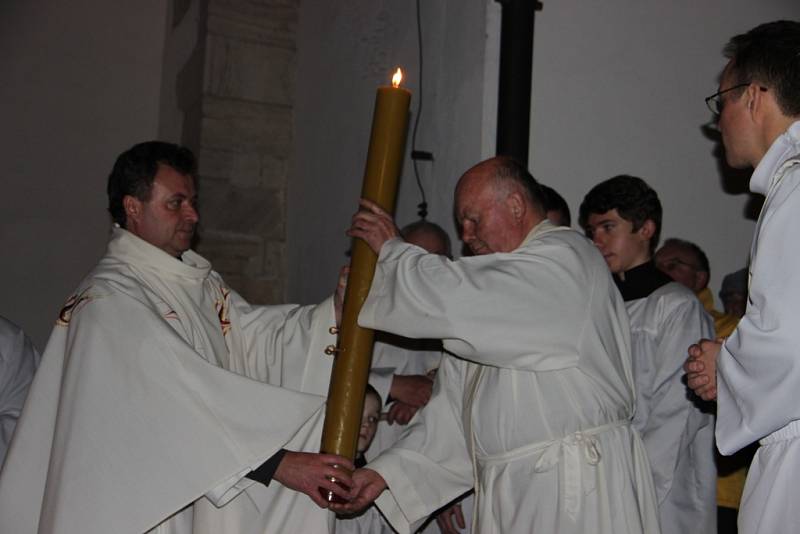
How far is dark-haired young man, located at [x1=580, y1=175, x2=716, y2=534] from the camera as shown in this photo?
4.15m

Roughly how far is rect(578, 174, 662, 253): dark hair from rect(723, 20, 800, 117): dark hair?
68.4 inches

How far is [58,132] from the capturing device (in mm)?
8727

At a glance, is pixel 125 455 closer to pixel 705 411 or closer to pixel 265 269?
pixel 705 411

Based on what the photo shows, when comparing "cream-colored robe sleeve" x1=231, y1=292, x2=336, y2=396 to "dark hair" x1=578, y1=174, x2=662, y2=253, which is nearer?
"cream-colored robe sleeve" x1=231, y1=292, x2=336, y2=396

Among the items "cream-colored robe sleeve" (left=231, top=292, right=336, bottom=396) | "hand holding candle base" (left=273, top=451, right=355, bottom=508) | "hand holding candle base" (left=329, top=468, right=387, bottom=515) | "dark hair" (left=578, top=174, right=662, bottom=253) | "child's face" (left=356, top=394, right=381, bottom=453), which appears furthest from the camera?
"dark hair" (left=578, top=174, right=662, bottom=253)

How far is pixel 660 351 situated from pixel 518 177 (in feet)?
4.26

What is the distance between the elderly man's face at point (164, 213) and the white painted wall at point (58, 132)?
16.4 feet

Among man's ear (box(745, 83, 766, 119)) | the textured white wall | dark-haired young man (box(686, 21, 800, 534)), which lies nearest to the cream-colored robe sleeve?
the textured white wall

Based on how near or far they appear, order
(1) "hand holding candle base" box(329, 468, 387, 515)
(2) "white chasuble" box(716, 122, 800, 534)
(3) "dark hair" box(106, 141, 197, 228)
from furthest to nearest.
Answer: (3) "dark hair" box(106, 141, 197, 228), (1) "hand holding candle base" box(329, 468, 387, 515), (2) "white chasuble" box(716, 122, 800, 534)

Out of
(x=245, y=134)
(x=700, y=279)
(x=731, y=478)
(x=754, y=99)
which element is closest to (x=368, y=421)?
(x=731, y=478)

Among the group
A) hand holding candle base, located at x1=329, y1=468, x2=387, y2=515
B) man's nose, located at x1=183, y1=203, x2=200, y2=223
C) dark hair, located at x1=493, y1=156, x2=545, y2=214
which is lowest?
hand holding candle base, located at x1=329, y1=468, x2=387, y2=515

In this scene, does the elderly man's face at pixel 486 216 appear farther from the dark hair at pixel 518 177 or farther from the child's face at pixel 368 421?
the child's face at pixel 368 421

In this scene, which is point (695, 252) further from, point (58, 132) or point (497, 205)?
point (58, 132)

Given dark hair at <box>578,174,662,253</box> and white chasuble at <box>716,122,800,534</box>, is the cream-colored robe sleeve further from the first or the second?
white chasuble at <box>716,122,800,534</box>
